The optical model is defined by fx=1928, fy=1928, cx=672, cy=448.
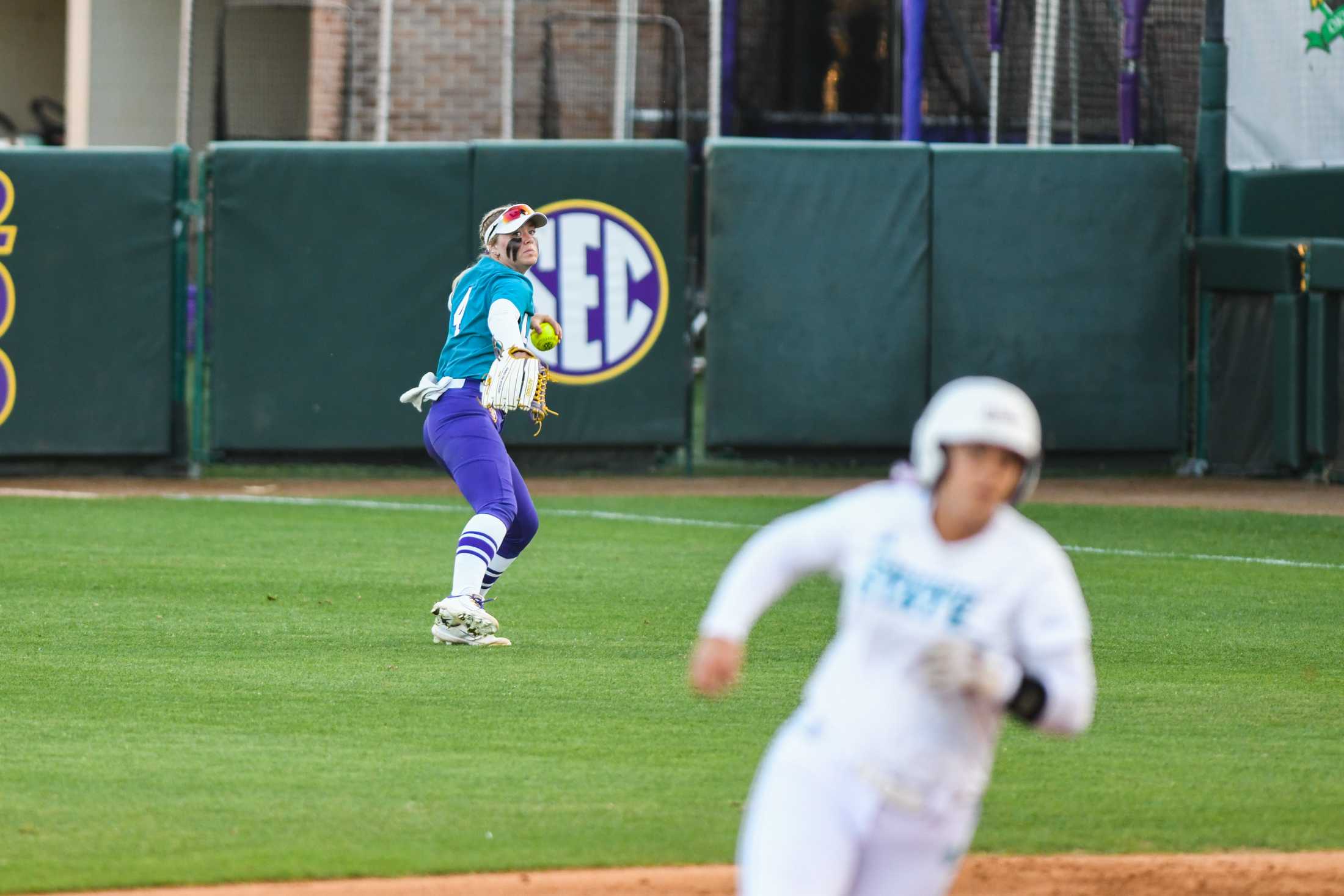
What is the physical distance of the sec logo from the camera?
1556 centimetres

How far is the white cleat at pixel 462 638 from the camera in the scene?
872 centimetres

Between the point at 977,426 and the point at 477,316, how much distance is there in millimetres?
5446

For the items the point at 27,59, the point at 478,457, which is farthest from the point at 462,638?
the point at 27,59

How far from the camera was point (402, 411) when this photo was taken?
15.5 metres

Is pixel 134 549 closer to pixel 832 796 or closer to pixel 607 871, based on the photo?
pixel 607 871

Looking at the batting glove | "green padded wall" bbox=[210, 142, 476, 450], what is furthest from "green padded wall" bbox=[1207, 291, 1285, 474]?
the batting glove

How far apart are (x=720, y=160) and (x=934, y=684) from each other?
496 inches

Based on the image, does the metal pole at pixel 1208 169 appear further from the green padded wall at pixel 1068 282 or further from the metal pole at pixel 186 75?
the metal pole at pixel 186 75

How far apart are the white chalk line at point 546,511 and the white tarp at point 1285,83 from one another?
5355 millimetres

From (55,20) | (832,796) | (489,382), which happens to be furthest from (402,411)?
(55,20)

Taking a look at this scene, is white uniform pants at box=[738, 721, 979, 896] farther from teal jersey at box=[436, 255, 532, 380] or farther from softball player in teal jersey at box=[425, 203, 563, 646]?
teal jersey at box=[436, 255, 532, 380]

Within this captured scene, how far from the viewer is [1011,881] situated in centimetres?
532

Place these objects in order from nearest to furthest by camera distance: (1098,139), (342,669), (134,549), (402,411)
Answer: (342,669) → (134,549) → (402,411) → (1098,139)

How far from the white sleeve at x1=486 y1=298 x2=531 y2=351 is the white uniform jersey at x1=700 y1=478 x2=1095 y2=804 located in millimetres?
4823
